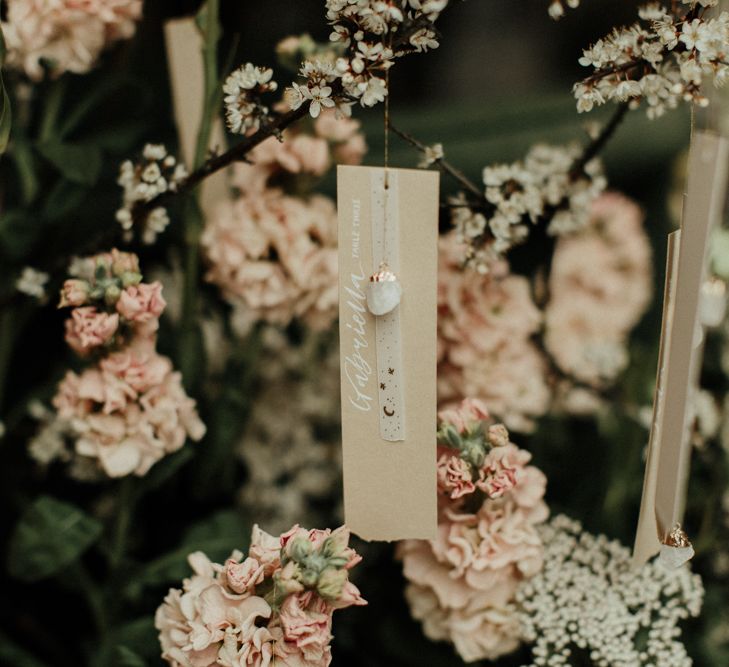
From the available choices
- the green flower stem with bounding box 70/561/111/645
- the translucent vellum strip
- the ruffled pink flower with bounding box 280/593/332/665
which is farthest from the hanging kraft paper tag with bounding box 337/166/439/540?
the green flower stem with bounding box 70/561/111/645

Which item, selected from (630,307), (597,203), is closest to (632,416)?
(630,307)

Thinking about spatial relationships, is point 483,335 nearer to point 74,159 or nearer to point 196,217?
point 196,217

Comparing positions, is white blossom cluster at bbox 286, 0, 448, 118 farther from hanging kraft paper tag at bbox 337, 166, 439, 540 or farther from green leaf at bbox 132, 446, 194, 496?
green leaf at bbox 132, 446, 194, 496

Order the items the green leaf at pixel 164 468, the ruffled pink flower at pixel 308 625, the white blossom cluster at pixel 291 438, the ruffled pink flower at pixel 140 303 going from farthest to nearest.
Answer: the white blossom cluster at pixel 291 438 → the green leaf at pixel 164 468 → the ruffled pink flower at pixel 140 303 → the ruffled pink flower at pixel 308 625

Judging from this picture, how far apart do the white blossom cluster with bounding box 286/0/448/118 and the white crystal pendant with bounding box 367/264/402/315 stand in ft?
0.41

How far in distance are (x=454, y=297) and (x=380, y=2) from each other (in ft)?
1.05

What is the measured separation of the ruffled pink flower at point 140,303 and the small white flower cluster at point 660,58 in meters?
0.35

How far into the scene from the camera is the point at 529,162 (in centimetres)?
72

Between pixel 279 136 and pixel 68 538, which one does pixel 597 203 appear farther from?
pixel 68 538

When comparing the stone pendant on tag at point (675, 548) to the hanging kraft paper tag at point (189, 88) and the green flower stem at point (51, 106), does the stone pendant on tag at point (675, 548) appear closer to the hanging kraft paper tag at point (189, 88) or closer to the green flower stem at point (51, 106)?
the hanging kraft paper tag at point (189, 88)

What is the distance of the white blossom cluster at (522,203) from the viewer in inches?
25.7

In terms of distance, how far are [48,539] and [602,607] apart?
1.61 feet

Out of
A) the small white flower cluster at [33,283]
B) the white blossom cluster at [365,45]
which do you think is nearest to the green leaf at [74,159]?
the small white flower cluster at [33,283]

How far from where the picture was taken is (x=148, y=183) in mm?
650
